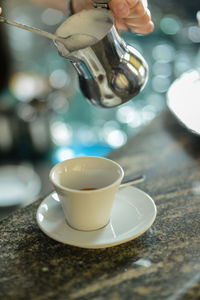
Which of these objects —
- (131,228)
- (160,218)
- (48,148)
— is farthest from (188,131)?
(48,148)

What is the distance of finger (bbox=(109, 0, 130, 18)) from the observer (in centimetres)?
86

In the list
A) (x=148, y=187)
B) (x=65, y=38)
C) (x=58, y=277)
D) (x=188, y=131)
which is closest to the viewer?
(x=58, y=277)

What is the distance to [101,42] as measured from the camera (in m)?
0.78

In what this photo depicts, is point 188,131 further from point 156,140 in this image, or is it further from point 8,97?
point 8,97

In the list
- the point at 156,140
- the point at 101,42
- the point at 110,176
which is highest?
the point at 101,42

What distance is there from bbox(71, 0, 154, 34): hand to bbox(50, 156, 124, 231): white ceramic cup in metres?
0.34

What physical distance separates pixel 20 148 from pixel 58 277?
2.36 m

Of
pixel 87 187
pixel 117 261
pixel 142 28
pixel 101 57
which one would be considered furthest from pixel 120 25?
pixel 117 261

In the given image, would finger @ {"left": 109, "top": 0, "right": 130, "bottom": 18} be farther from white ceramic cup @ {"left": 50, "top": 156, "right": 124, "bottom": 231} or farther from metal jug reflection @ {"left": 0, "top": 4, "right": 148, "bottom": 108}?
white ceramic cup @ {"left": 50, "top": 156, "right": 124, "bottom": 231}

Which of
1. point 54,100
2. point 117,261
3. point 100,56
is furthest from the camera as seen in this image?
point 54,100

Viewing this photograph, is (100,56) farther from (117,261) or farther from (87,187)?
(117,261)

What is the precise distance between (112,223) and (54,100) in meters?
1.90

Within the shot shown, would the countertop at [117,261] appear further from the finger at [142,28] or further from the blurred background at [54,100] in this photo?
the blurred background at [54,100]

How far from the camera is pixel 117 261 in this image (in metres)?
0.69
